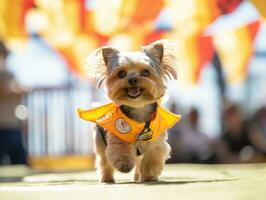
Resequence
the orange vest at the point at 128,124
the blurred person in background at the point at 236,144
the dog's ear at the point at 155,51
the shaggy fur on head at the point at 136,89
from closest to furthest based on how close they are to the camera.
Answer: the shaggy fur on head at the point at 136,89 → the orange vest at the point at 128,124 → the dog's ear at the point at 155,51 → the blurred person in background at the point at 236,144

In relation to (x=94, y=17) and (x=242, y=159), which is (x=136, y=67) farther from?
(x=242, y=159)

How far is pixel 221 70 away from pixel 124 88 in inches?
307

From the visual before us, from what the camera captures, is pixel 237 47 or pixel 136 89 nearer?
pixel 136 89

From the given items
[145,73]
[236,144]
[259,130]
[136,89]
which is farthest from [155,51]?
[259,130]

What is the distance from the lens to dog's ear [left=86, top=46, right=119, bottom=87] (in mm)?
5102

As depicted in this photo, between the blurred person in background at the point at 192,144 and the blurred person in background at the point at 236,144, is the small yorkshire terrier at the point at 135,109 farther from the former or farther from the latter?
the blurred person in background at the point at 192,144

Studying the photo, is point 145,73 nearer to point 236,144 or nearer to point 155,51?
point 155,51

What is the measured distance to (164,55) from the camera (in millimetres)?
5180

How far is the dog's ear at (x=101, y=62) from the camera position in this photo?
5.10m

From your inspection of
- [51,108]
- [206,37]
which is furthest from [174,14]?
[51,108]

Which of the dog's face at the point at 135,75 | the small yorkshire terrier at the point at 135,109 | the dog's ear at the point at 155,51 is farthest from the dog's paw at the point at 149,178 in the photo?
the dog's ear at the point at 155,51

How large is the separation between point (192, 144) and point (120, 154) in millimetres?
5917

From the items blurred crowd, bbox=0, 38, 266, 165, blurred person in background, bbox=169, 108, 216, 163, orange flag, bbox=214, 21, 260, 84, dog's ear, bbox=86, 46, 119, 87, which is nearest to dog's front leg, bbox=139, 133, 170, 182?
dog's ear, bbox=86, 46, 119, 87

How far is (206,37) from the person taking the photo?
29.4ft
